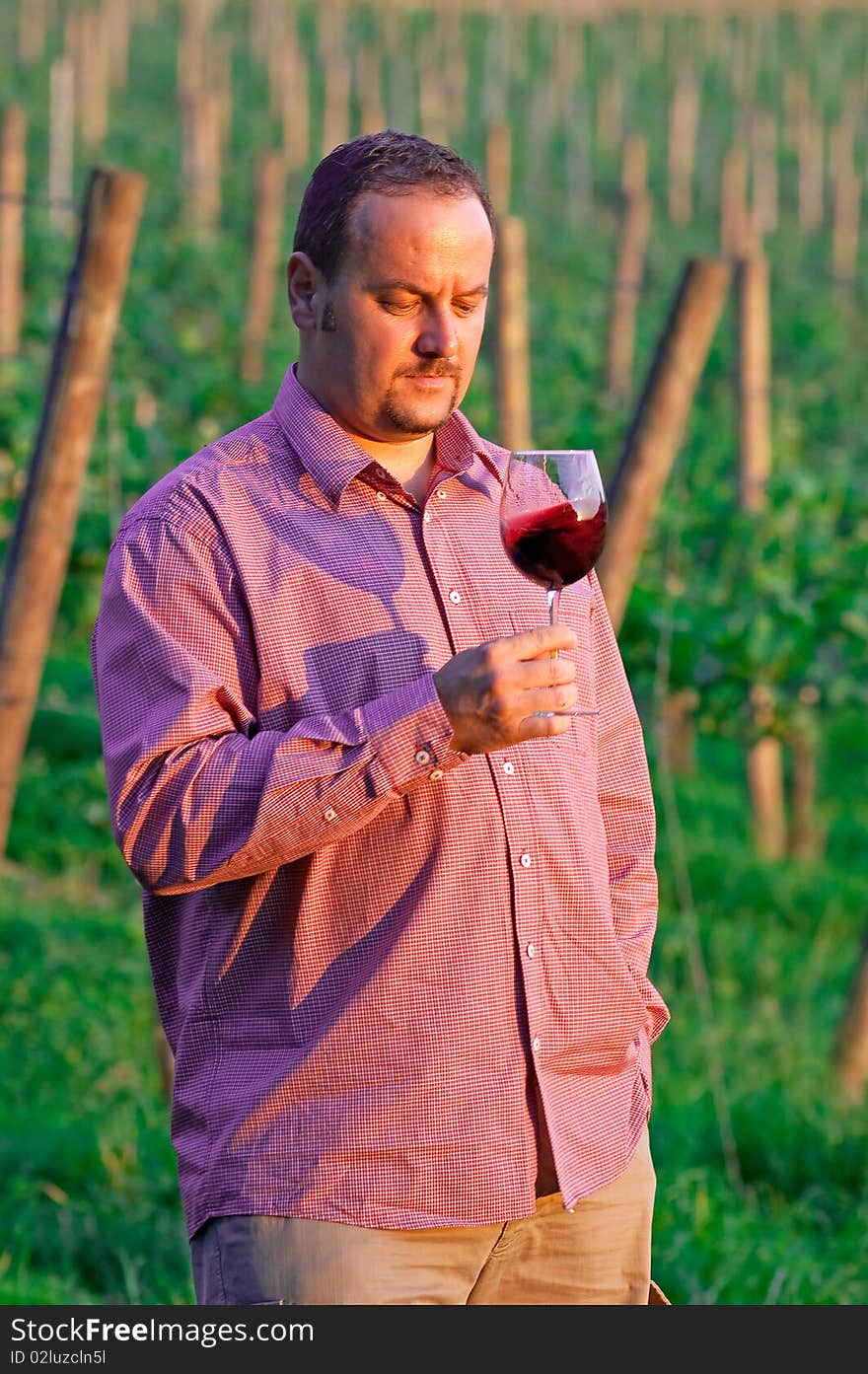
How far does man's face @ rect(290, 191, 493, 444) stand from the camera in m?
2.18

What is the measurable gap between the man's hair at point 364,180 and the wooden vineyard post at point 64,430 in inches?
78.1

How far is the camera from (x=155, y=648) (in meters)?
2.12

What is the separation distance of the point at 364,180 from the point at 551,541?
458mm

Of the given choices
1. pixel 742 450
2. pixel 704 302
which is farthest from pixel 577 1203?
pixel 742 450

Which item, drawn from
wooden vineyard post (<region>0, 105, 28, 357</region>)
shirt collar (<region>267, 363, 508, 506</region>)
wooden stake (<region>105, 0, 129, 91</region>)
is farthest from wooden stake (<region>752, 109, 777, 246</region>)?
shirt collar (<region>267, 363, 508, 506</region>)

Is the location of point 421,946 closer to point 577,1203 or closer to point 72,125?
point 577,1203

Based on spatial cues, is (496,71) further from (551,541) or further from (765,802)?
(551,541)

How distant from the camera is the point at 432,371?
2.22 m

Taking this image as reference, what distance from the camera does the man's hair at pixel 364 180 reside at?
2197mm

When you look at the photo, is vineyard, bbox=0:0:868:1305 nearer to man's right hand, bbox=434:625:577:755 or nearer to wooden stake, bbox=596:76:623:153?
man's right hand, bbox=434:625:577:755

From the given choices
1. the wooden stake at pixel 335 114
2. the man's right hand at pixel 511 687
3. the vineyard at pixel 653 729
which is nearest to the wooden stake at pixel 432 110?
the wooden stake at pixel 335 114

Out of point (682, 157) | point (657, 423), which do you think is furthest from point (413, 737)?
point (682, 157)

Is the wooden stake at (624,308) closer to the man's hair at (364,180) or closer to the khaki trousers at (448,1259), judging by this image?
the man's hair at (364,180)

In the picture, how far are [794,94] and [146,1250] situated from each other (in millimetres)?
33389
